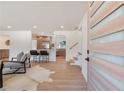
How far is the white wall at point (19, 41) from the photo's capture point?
36.3 ft

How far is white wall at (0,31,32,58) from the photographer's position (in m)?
11.1

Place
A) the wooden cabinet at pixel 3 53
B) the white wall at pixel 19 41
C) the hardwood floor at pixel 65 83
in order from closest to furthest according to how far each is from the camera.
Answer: the hardwood floor at pixel 65 83 < the white wall at pixel 19 41 < the wooden cabinet at pixel 3 53

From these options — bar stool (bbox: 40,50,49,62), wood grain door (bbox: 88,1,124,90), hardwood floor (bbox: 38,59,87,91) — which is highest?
wood grain door (bbox: 88,1,124,90)

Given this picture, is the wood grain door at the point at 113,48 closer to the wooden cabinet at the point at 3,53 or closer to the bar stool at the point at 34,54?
the bar stool at the point at 34,54

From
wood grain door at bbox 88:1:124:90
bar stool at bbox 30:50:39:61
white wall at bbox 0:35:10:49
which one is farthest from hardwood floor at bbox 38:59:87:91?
white wall at bbox 0:35:10:49

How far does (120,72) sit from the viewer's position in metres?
1.29

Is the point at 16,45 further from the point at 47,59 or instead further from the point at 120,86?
the point at 120,86

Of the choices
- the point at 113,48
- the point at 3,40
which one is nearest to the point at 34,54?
the point at 3,40

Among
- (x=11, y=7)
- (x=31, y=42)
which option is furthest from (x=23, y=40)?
(x=11, y=7)

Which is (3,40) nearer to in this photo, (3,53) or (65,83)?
(3,53)

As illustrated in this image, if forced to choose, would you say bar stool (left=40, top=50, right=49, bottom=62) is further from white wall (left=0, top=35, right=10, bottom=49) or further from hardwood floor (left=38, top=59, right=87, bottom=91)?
hardwood floor (left=38, top=59, right=87, bottom=91)

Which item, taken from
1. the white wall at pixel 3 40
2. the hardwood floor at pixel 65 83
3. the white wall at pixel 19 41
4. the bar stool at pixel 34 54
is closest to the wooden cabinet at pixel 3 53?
the white wall at pixel 3 40

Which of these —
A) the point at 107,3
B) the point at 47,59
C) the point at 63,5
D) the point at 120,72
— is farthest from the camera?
the point at 47,59

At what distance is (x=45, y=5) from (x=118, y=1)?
12.7 feet
